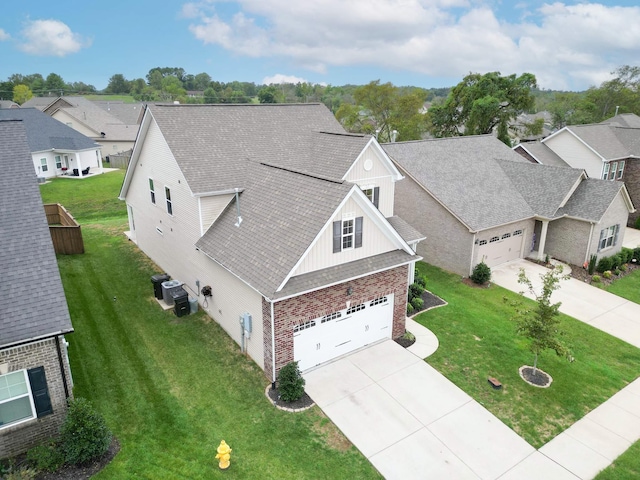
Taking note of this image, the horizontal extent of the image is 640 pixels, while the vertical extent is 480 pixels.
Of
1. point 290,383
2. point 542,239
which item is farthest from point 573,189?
point 290,383


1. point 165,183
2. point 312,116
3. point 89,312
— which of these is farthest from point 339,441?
point 312,116

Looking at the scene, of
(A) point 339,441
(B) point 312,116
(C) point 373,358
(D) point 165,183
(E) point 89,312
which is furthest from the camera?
(B) point 312,116

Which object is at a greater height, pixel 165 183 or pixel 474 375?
pixel 165 183

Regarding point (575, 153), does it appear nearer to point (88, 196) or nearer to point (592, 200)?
point (592, 200)

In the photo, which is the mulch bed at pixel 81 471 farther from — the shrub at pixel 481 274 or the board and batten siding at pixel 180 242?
the shrub at pixel 481 274

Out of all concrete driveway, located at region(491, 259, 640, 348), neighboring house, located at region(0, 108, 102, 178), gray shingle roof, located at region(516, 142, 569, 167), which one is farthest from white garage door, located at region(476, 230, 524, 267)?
neighboring house, located at region(0, 108, 102, 178)

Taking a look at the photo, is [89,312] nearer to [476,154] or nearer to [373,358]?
[373,358]
